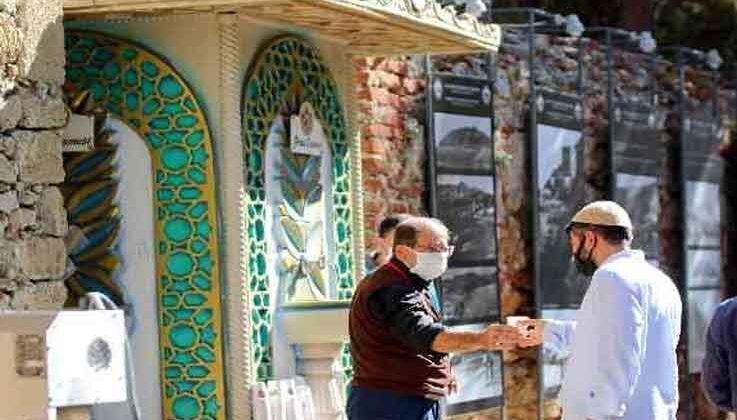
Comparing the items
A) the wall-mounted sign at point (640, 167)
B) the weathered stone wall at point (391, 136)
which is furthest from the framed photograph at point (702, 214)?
the weathered stone wall at point (391, 136)

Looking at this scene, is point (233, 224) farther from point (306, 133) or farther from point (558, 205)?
point (558, 205)

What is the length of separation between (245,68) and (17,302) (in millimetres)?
2601

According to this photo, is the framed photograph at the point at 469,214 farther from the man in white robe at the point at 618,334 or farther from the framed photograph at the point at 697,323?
the man in white robe at the point at 618,334

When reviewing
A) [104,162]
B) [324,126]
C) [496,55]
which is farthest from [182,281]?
[496,55]

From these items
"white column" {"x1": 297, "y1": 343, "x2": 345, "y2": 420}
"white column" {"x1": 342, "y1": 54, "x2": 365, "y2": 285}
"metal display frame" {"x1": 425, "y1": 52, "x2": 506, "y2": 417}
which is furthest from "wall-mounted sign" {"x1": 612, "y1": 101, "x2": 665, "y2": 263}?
"white column" {"x1": 297, "y1": 343, "x2": 345, "y2": 420}

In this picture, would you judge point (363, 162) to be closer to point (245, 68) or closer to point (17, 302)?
point (245, 68)

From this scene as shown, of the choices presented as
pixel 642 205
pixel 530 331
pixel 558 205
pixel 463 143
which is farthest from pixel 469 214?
pixel 530 331

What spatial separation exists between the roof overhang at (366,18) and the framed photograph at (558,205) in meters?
2.50

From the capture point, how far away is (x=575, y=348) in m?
8.00

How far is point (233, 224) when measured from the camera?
1057cm

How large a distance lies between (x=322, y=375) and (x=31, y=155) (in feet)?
9.95

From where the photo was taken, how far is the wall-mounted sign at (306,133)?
11.3 metres

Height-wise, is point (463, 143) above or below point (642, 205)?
above

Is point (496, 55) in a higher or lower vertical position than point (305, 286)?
higher
